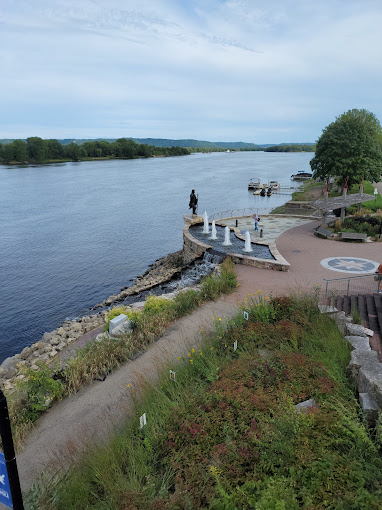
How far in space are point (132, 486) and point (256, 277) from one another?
1101cm

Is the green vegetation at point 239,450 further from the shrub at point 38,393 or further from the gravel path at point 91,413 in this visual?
the shrub at point 38,393

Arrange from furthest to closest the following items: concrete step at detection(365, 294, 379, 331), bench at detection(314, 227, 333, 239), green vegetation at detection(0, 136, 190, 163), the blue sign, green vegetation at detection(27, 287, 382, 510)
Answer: green vegetation at detection(0, 136, 190, 163)
bench at detection(314, 227, 333, 239)
concrete step at detection(365, 294, 379, 331)
green vegetation at detection(27, 287, 382, 510)
the blue sign

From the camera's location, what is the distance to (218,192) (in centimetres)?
6250

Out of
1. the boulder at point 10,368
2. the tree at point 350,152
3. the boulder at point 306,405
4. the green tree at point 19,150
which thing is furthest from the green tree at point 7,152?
the boulder at point 306,405

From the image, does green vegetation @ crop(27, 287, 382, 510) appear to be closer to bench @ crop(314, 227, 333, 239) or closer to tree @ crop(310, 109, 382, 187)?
bench @ crop(314, 227, 333, 239)

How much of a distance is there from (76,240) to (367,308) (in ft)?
91.2

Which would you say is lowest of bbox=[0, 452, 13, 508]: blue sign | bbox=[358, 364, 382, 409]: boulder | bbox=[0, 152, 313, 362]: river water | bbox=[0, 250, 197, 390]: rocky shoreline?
bbox=[0, 152, 313, 362]: river water

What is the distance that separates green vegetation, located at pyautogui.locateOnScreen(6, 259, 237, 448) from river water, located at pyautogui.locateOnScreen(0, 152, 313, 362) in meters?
7.70

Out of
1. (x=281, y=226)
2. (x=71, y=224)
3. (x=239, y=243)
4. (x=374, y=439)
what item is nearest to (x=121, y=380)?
(x=374, y=439)

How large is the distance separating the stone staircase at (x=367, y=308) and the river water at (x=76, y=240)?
12.9 metres

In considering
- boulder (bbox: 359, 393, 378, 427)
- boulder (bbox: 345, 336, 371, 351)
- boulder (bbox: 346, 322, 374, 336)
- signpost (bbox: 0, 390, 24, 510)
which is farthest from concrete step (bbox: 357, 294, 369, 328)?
signpost (bbox: 0, 390, 24, 510)

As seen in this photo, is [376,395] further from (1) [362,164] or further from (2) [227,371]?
(1) [362,164]

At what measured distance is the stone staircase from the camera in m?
9.21

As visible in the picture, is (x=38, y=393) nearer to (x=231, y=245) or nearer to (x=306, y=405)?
(x=306, y=405)
